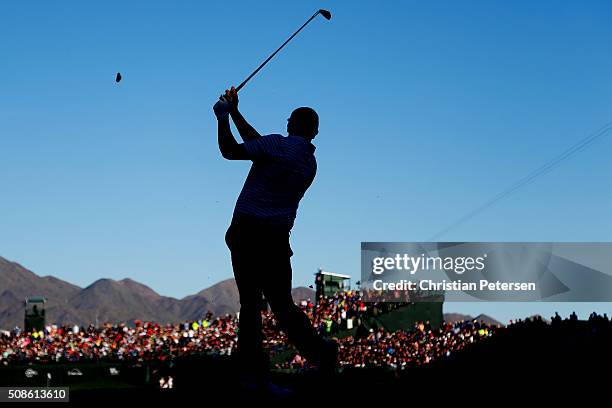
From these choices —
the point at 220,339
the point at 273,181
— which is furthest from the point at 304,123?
the point at 220,339

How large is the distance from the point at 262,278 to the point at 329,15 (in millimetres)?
3244

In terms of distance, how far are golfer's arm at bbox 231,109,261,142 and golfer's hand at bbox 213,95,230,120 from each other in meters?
0.24

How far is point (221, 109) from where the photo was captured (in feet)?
20.6

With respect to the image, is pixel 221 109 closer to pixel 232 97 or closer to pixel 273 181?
pixel 232 97

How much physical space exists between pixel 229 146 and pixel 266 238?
2.03 ft

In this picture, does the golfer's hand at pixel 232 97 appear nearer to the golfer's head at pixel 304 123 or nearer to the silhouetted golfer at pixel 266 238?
the silhouetted golfer at pixel 266 238

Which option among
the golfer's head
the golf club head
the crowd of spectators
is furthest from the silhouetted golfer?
the crowd of spectators

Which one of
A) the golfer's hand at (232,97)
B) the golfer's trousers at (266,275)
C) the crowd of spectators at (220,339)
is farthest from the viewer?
the crowd of spectators at (220,339)

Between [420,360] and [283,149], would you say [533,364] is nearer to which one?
[283,149]

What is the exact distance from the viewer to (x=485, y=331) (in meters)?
38.9

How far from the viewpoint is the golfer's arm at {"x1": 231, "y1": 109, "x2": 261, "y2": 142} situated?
6.59 metres

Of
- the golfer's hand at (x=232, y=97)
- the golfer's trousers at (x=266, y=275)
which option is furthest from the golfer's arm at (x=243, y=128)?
the golfer's trousers at (x=266, y=275)

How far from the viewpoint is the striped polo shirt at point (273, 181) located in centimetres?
613

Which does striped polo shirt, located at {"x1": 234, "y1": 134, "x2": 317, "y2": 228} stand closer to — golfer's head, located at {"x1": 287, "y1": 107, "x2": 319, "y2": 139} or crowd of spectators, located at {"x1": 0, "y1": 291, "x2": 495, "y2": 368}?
golfer's head, located at {"x1": 287, "y1": 107, "x2": 319, "y2": 139}
